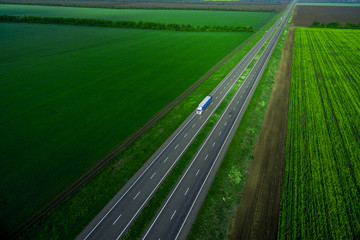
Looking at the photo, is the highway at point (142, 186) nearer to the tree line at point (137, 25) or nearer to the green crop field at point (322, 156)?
the green crop field at point (322, 156)

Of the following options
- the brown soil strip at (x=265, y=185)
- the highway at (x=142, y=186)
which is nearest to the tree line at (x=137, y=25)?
the brown soil strip at (x=265, y=185)

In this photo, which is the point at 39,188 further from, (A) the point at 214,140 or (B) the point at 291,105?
(B) the point at 291,105

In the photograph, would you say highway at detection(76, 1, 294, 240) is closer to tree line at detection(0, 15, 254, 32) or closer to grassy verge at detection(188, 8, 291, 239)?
grassy verge at detection(188, 8, 291, 239)

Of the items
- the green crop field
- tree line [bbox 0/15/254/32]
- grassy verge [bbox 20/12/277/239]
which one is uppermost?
tree line [bbox 0/15/254/32]

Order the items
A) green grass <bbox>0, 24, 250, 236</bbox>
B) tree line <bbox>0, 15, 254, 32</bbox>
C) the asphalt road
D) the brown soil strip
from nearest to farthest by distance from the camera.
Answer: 1. the brown soil strip
2. the asphalt road
3. green grass <bbox>0, 24, 250, 236</bbox>
4. tree line <bbox>0, 15, 254, 32</bbox>

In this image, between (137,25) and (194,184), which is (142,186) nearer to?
(194,184)

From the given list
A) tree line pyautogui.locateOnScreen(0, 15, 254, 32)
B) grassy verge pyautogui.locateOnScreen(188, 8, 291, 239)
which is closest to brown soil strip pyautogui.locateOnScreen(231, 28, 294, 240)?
grassy verge pyautogui.locateOnScreen(188, 8, 291, 239)


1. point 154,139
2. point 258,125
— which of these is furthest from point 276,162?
point 154,139
